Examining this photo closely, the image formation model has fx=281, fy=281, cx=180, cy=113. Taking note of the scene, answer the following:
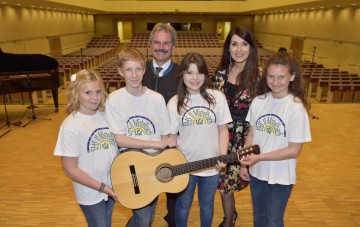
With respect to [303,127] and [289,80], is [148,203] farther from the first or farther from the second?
[289,80]

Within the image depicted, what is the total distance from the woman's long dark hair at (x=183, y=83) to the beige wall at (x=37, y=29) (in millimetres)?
12573

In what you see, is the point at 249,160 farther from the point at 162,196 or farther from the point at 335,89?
the point at 335,89

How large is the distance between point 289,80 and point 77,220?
2600mm

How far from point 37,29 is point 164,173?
16543 millimetres

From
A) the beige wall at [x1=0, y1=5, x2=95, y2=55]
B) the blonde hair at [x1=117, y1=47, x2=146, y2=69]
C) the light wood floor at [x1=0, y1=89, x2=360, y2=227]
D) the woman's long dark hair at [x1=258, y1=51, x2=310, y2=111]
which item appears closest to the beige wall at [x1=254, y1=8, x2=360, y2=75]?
the light wood floor at [x1=0, y1=89, x2=360, y2=227]

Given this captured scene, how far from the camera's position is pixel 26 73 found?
6.05 meters

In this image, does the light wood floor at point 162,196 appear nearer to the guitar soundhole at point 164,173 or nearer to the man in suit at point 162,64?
the guitar soundhole at point 164,173

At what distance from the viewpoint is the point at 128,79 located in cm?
202

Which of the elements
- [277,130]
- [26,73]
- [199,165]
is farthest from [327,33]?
[199,165]

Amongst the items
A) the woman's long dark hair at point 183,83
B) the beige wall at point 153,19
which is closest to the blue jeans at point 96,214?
the woman's long dark hair at point 183,83

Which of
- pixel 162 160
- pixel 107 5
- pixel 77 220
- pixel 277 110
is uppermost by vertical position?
pixel 107 5

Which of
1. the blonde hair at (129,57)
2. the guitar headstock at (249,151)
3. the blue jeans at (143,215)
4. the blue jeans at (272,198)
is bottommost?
the blue jeans at (143,215)

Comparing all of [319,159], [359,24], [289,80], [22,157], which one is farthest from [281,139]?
[359,24]

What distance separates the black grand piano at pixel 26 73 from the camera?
583cm
